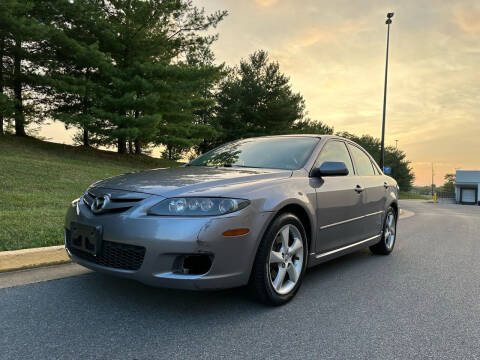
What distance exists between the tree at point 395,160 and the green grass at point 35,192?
66.1m

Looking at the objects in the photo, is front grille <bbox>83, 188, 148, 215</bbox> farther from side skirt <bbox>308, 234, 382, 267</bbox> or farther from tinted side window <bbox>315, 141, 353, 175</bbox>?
tinted side window <bbox>315, 141, 353, 175</bbox>

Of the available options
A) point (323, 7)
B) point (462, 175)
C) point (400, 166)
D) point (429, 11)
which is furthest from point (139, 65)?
point (400, 166)

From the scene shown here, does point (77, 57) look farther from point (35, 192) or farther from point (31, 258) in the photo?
point (31, 258)

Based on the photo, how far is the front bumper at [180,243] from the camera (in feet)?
9.32

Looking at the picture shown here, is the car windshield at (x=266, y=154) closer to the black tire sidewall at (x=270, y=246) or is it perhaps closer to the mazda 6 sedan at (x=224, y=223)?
the mazda 6 sedan at (x=224, y=223)

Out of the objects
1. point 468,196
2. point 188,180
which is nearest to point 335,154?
point 188,180

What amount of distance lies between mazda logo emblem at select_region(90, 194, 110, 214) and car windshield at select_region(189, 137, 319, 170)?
4.85 ft

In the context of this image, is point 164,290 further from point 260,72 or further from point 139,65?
point 260,72

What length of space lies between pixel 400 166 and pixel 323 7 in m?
76.1

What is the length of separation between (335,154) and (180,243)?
2499mm

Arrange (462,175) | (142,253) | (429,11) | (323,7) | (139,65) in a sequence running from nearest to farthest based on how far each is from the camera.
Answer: (142,253)
(323,7)
(429,11)
(139,65)
(462,175)

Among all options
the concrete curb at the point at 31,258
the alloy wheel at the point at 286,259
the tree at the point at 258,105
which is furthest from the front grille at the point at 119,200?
the tree at the point at 258,105

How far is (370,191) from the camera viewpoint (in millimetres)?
5000

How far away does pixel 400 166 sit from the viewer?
267ft
